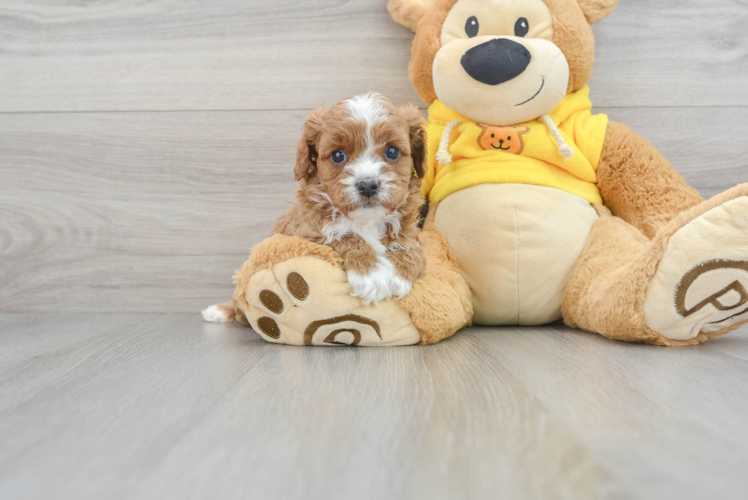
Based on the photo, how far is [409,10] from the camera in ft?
3.67

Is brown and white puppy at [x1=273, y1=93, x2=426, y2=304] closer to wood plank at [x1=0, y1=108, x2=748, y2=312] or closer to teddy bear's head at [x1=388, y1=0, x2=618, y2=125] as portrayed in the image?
teddy bear's head at [x1=388, y1=0, x2=618, y2=125]

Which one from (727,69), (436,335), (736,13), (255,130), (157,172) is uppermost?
(736,13)

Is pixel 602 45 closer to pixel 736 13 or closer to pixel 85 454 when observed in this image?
pixel 736 13

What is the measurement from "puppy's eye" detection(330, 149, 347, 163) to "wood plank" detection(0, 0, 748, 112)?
474mm

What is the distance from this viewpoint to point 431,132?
109 centimetres

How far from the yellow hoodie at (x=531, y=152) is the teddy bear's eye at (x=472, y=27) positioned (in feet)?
0.49

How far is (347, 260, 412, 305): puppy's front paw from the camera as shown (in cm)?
82

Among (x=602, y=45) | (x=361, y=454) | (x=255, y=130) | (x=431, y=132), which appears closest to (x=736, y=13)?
(x=602, y=45)

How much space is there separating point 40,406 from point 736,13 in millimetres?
1502

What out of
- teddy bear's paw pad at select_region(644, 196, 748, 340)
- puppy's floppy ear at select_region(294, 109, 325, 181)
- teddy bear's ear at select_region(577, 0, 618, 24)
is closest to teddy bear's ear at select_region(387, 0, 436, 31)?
teddy bear's ear at select_region(577, 0, 618, 24)

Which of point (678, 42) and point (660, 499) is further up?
point (678, 42)

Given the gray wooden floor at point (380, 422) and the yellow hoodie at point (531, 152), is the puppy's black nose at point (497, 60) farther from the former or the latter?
the gray wooden floor at point (380, 422)

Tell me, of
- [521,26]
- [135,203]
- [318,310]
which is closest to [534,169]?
[521,26]

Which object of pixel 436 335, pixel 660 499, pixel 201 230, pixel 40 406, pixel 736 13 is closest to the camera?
pixel 660 499
